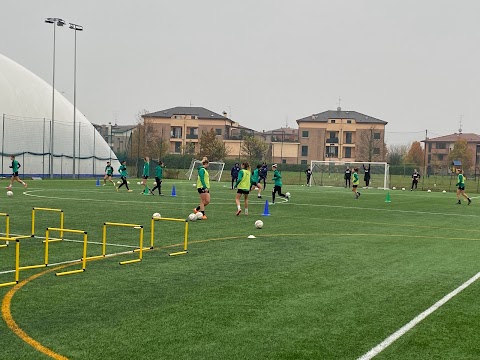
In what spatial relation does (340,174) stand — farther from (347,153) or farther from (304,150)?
(304,150)

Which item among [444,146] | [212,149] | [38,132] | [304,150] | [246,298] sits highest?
[444,146]

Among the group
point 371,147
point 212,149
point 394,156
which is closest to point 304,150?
point 394,156

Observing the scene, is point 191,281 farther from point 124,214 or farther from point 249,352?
point 124,214

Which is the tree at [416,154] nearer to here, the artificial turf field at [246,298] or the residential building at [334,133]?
the residential building at [334,133]

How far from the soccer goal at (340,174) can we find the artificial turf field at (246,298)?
148 ft

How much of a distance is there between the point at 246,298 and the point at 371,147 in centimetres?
8315

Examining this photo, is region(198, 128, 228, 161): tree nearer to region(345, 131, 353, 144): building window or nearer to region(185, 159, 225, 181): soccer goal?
region(185, 159, 225, 181): soccer goal

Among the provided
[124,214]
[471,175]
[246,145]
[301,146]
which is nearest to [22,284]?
[124,214]

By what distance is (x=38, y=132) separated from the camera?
6569 centimetres

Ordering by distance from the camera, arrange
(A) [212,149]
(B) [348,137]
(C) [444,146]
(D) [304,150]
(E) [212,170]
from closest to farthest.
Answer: (E) [212,170]
(A) [212,149]
(B) [348,137]
(D) [304,150]
(C) [444,146]

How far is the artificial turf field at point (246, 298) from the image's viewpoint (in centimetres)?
662

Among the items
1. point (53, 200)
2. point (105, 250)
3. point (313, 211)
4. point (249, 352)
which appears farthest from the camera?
point (53, 200)

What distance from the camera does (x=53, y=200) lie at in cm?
2864

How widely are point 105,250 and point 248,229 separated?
614 centimetres
